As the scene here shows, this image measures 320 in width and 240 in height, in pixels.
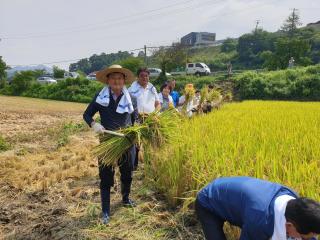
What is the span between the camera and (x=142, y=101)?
542 cm

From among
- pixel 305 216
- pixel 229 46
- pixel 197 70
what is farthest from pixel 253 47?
pixel 305 216

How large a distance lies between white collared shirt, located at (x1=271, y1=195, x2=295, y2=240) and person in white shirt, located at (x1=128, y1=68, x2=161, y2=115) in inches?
132

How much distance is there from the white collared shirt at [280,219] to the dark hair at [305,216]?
3.4 inches

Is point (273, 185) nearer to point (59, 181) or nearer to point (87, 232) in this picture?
point (87, 232)

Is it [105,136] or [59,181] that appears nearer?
[105,136]

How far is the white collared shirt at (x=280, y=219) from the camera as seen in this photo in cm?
204

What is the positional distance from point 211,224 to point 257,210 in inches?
21.4

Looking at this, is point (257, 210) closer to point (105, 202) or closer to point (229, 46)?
point (105, 202)

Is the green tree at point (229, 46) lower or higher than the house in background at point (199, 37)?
lower

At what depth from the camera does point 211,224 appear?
8.64ft

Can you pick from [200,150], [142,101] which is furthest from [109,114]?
[142,101]

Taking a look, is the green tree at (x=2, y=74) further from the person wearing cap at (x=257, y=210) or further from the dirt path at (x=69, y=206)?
the person wearing cap at (x=257, y=210)

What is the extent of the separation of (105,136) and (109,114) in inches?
8.6

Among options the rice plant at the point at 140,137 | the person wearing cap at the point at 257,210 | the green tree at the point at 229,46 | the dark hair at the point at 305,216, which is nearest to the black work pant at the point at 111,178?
the rice plant at the point at 140,137
